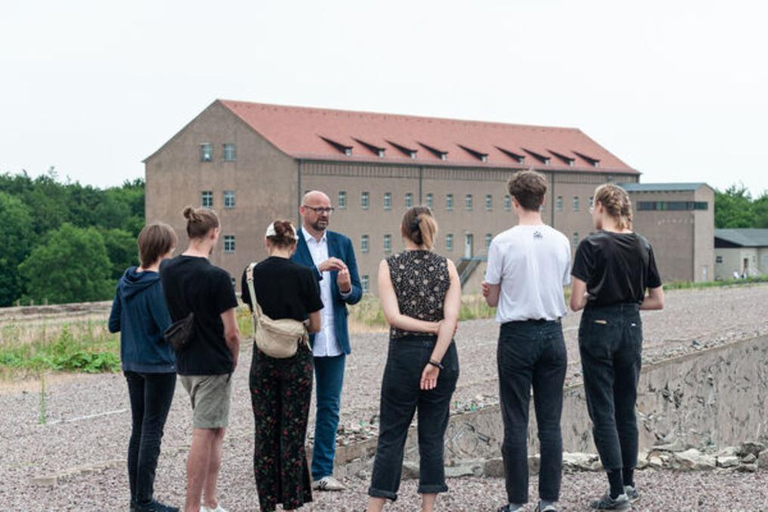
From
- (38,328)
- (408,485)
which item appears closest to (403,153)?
(38,328)

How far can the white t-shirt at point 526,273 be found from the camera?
685cm

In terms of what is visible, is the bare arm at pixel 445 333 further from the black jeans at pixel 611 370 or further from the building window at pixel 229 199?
the building window at pixel 229 199

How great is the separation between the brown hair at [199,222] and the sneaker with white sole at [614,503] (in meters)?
2.96

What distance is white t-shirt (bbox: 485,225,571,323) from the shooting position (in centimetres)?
685

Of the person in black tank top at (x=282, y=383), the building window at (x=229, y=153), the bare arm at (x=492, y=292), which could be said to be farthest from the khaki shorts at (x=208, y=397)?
the building window at (x=229, y=153)

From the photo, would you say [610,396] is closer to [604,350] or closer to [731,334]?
[604,350]

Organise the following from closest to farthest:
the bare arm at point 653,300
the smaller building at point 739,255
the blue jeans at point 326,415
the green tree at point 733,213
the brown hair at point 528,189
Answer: the brown hair at point 528,189, the bare arm at point 653,300, the blue jeans at point 326,415, the smaller building at point 739,255, the green tree at point 733,213

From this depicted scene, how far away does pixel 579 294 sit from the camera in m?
7.19

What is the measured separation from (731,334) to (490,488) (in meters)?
16.4

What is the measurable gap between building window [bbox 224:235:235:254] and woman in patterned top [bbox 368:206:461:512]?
205 feet

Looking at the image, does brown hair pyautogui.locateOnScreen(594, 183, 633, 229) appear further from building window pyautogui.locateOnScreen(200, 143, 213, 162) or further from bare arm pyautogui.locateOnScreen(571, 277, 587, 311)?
building window pyautogui.locateOnScreen(200, 143, 213, 162)

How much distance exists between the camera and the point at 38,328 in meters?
25.0

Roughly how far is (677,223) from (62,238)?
4550 cm

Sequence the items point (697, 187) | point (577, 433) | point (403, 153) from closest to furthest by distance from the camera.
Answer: point (577, 433), point (403, 153), point (697, 187)
